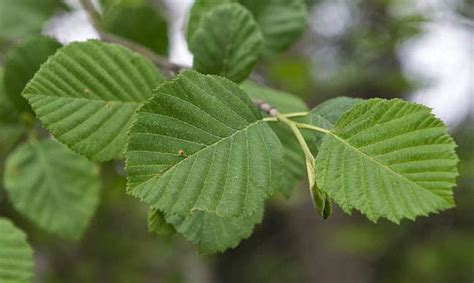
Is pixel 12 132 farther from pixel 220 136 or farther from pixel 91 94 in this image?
pixel 220 136

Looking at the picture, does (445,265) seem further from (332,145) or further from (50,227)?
(332,145)

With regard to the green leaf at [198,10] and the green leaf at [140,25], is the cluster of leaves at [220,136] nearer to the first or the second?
the green leaf at [198,10]

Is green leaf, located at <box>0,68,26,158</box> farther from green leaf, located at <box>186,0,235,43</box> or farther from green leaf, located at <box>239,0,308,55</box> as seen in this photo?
green leaf, located at <box>239,0,308,55</box>

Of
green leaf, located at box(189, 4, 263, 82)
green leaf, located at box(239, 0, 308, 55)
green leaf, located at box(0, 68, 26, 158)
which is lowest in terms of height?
green leaf, located at box(0, 68, 26, 158)

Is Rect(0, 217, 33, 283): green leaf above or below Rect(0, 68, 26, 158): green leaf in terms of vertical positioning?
below

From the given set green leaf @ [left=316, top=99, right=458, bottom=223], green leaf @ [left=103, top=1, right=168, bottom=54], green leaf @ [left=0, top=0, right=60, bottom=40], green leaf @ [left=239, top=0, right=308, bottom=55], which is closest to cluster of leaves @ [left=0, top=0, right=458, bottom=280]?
green leaf @ [left=316, top=99, right=458, bottom=223]

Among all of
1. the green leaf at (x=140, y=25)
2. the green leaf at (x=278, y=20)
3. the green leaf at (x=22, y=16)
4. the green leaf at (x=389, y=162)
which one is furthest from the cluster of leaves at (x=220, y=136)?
the green leaf at (x=22, y=16)

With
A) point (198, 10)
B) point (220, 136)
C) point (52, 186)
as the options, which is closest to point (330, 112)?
point (220, 136)
